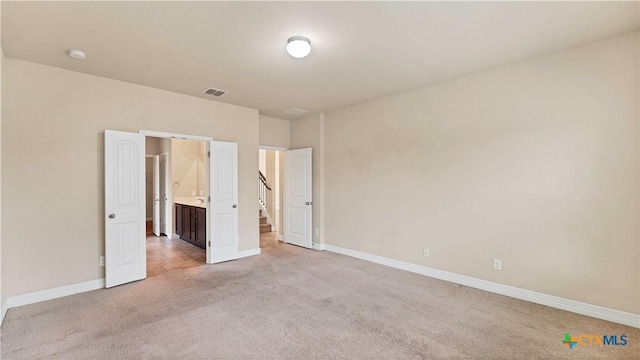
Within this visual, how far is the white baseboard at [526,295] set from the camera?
2768mm

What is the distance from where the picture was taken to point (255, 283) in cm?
385

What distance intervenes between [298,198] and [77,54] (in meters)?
4.10

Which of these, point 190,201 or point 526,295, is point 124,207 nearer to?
point 190,201

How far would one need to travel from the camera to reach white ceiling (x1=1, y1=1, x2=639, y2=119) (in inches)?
90.4

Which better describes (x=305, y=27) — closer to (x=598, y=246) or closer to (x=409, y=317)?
(x=409, y=317)

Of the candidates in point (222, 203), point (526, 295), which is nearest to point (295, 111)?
point (222, 203)

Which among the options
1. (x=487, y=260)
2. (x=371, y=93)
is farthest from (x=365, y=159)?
(x=487, y=260)

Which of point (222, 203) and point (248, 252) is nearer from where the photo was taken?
point (222, 203)

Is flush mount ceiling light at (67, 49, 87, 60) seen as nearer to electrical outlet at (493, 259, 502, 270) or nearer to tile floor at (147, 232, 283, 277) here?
tile floor at (147, 232, 283, 277)

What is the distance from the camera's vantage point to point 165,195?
696cm

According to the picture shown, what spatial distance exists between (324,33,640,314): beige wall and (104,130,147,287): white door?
3.57m

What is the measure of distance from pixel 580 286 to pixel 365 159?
3.18m

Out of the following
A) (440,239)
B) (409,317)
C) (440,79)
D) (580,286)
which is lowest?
(409,317)

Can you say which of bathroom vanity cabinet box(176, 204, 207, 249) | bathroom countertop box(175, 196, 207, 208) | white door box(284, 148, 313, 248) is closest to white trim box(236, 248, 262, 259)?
bathroom vanity cabinet box(176, 204, 207, 249)
